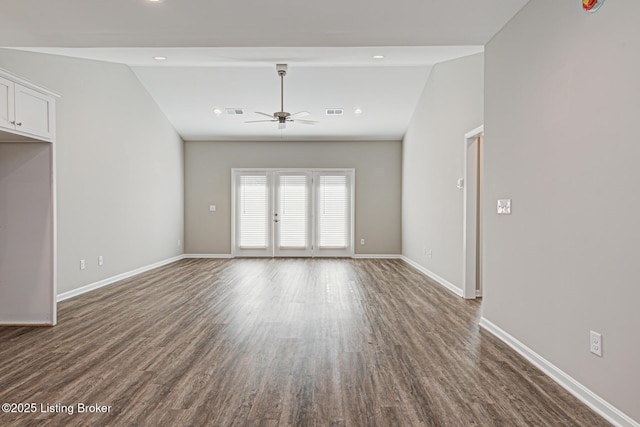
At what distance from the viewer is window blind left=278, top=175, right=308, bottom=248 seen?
9.24 m

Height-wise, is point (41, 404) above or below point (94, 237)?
below

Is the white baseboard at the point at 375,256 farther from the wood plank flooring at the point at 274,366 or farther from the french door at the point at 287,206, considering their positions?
the wood plank flooring at the point at 274,366

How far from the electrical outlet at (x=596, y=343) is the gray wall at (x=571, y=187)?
0.11 ft

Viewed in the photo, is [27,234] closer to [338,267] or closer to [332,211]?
[338,267]

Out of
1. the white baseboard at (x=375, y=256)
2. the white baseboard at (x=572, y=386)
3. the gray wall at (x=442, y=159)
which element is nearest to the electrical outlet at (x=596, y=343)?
the white baseboard at (x=572, y=386)

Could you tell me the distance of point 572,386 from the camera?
248 cm

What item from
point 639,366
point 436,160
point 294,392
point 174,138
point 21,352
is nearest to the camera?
point 639,366

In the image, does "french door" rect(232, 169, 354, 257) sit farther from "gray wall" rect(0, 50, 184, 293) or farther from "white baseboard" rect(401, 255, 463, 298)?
"white baseboard" rect(401, 255, 463, 298)

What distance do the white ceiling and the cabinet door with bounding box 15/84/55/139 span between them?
1.71ft

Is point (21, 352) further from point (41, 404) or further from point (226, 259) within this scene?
point (226, 259)

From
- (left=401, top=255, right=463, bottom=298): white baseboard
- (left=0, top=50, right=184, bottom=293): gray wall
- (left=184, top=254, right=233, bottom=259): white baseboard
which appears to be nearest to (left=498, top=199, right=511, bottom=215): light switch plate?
(left=401, top=255, right=463, bottom=298): white baseboard

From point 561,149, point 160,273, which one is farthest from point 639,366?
point 160,273

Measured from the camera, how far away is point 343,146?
→ 9266 millimetres

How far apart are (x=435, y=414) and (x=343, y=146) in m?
7.52
